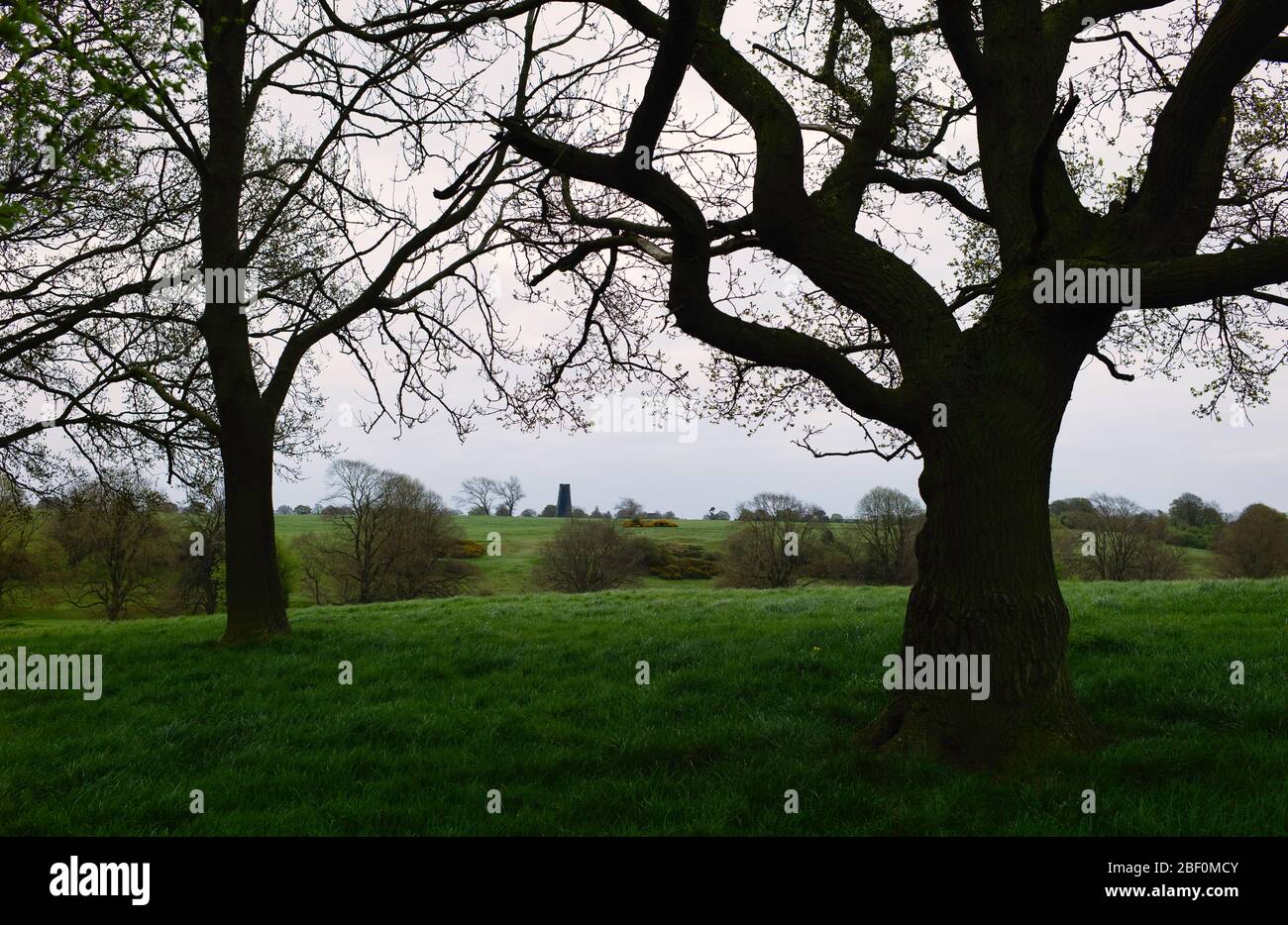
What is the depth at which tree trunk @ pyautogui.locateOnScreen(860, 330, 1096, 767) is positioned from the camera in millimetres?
6202

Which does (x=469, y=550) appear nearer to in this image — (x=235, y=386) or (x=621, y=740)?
(x=235, y=386)

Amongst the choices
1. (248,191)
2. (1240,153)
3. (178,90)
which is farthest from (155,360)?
(1240,153)

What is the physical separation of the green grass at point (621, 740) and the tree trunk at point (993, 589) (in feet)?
1.32

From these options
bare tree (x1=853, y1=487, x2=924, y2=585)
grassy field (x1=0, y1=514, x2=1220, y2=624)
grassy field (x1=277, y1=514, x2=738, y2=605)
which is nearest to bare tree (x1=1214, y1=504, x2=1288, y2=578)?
grassy field (x1=0, y1=514, x2=1220, y2=624)

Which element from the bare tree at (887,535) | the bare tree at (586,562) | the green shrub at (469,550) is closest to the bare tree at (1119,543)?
the bare tree at (887,535)

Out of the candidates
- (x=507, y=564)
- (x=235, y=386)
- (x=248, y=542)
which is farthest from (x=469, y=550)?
(x=235, y=386)

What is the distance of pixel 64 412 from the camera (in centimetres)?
1373

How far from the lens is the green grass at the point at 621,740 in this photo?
5.24 m

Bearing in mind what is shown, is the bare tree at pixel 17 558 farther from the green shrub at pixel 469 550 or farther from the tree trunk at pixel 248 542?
the green shrub at pixel 469 550

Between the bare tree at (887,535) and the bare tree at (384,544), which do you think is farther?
the bare tree at (887,535)
